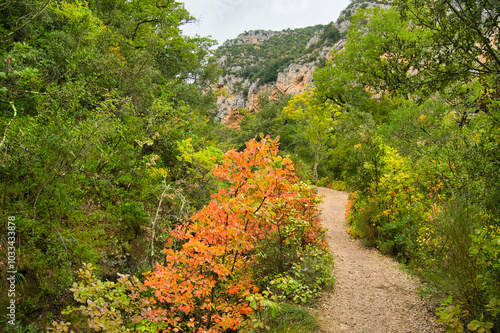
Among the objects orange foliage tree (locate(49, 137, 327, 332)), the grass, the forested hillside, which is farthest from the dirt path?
orange foliage tree (locate(49, 137, 327, 332))

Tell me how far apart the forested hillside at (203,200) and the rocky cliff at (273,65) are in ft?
109

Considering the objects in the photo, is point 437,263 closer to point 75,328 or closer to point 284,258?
point 284,258

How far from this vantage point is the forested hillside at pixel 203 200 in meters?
2.49

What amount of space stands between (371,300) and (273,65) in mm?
53293

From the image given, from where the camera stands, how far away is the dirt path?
3.33 m

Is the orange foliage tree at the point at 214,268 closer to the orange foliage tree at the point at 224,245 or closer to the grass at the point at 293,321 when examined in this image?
the orange foliage tree at the point at 224,245

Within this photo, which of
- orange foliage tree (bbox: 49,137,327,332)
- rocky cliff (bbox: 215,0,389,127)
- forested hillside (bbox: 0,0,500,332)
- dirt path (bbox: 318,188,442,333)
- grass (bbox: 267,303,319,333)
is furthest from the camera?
rocky cliff (bbox: 215,0,389,127)

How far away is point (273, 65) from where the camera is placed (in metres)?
51.7

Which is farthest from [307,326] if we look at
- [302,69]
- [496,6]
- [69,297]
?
[302,69]

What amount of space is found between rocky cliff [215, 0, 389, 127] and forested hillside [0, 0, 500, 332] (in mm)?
33211

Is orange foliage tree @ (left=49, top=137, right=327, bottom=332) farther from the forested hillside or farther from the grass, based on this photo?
the grass

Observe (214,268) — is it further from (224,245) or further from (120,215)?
(120,215)

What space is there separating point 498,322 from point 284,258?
2756mm

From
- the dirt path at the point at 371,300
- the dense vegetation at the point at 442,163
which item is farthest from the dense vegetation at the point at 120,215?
the dense vegetation at the point at 442,163
